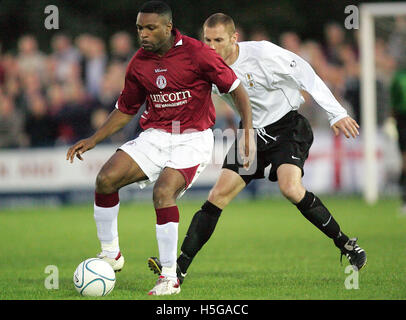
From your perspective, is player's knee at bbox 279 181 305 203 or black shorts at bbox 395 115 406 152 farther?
black shorts at bbox 395 115 406 152

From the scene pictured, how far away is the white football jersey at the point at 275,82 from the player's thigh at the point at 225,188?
0.55 m

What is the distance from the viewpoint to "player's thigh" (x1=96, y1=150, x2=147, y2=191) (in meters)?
6.88

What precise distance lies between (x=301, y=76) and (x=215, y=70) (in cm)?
100

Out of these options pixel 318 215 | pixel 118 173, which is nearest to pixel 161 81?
pixel 118 173

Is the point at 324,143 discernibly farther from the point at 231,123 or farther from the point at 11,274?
the point at 11,274

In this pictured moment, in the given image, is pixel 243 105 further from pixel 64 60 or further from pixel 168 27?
pixel 64 60

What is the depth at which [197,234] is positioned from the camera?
732 centimetres

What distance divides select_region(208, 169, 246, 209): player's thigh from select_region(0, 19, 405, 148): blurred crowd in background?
8982mm

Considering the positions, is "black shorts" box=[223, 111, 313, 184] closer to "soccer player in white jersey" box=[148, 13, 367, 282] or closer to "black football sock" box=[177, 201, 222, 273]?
"soccer player in white jersey" box=[148, 13, 367, 282]
